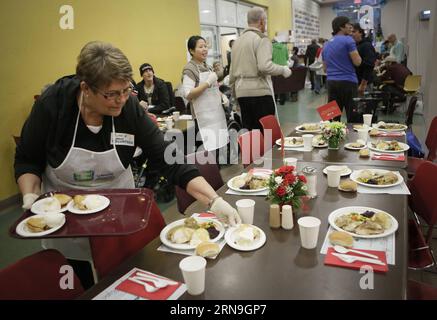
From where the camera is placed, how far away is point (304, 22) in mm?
16203

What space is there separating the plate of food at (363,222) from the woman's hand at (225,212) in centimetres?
40

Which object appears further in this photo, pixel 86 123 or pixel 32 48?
pixel 32 48

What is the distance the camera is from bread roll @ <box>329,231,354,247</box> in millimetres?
1263

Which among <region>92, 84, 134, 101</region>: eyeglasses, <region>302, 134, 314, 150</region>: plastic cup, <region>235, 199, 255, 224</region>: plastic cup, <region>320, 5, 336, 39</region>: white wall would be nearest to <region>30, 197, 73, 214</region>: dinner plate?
<region>92, 84, 134, 101</region>: eyeglasses

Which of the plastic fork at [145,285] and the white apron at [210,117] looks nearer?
the plastic fork at [145,285]

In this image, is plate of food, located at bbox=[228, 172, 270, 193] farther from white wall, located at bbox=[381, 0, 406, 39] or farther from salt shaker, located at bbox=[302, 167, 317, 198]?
white wall, located at bbox=[381, 0, 406, 39]

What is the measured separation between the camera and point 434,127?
118 inches

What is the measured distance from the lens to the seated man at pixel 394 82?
717 cm

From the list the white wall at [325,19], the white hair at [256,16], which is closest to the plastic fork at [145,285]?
the white hair at [256,16]

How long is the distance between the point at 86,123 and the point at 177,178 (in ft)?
1.66

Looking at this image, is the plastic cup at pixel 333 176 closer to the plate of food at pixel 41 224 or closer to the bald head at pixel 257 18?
the plate of food at pixel 41 224

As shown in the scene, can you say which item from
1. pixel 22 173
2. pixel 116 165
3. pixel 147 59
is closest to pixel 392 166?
pixel 116 165

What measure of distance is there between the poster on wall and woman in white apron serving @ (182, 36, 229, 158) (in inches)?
479

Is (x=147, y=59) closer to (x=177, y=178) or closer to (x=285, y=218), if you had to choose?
(x=177, y=178)
